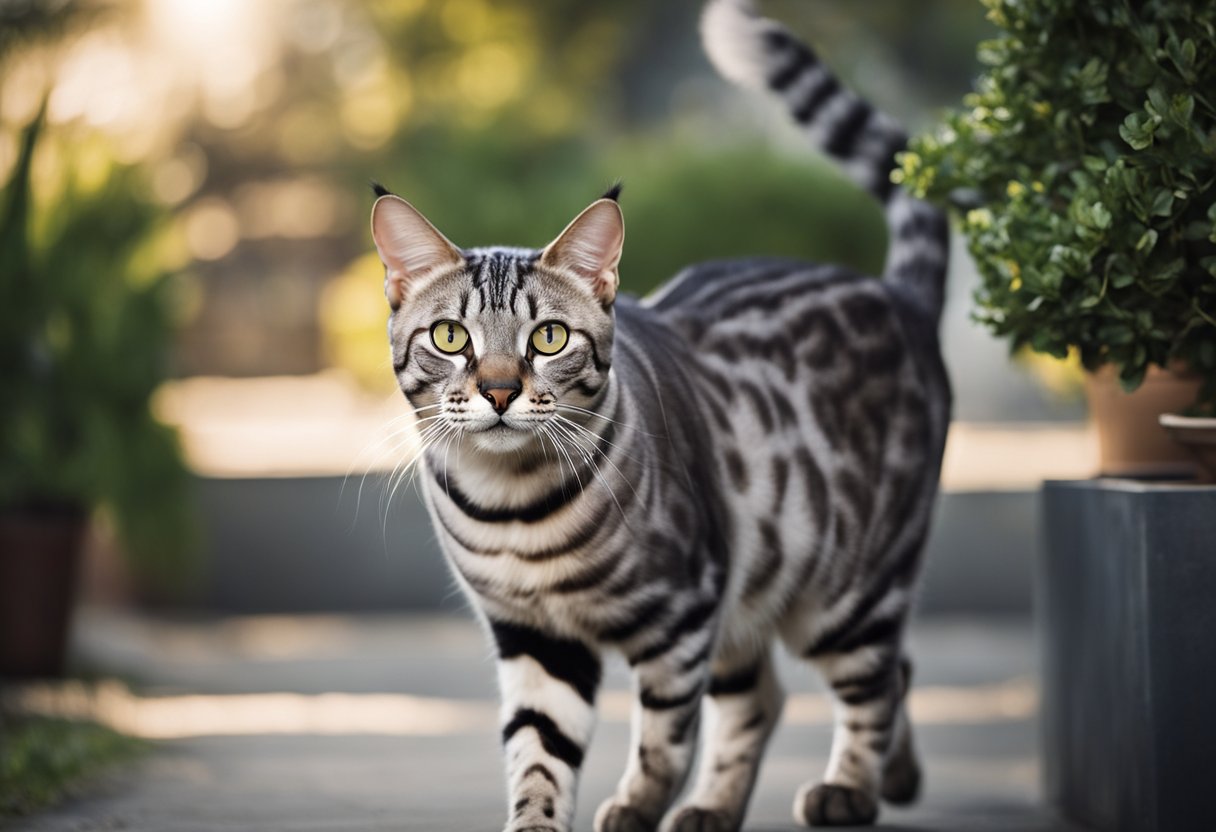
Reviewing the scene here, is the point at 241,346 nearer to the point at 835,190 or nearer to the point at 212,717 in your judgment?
the point at 835,190

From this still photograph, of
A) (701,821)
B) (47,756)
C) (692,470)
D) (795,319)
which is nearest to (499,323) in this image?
(692,470)

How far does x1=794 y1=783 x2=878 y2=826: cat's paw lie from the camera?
354cm

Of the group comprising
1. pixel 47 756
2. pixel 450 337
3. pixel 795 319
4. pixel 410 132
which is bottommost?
pixel 47 756

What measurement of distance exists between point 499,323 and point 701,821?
1.21 meters

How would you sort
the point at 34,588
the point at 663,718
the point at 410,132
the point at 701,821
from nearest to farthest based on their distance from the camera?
the point at 663,718 → the point at 701,821 → the point at 34,588 → the point at 410,132

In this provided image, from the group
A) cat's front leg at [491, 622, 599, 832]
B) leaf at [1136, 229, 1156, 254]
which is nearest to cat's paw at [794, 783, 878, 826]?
cat's front leg at [491, 622, 599, 832]

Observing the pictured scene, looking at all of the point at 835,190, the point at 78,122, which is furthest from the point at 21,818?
the point at 835,190

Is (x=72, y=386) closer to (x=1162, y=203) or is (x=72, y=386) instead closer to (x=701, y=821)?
(x=701, y=821)

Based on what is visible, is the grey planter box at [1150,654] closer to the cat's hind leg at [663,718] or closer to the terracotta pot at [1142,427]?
the terracotta pot at [1142,427]

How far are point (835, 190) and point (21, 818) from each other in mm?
6591

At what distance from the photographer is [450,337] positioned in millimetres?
2938

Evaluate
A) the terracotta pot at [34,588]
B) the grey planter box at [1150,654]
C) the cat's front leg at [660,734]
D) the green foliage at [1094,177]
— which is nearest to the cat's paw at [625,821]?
the cat's front leg at [660,734]

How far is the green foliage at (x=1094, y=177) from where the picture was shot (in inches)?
121

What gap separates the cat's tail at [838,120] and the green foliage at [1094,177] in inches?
11.3
